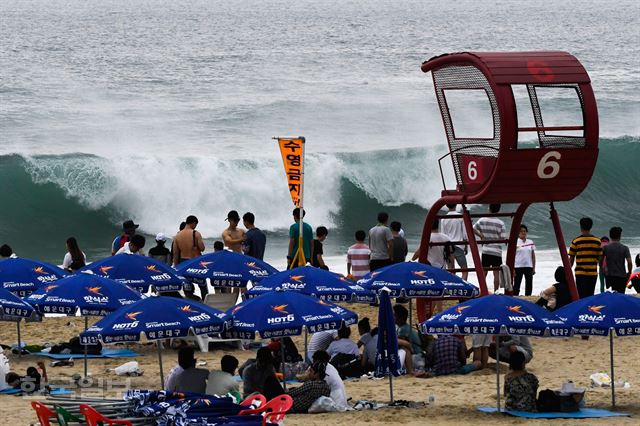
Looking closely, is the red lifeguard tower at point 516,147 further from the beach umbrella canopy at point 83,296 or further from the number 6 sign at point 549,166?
the beach umbrella canopy at point 83,296

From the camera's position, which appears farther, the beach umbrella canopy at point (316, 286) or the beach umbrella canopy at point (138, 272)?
the beach umbrella canopy at point (138, 272)

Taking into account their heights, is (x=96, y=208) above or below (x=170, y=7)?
below

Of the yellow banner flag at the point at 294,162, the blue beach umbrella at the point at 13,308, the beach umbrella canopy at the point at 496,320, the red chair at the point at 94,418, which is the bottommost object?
the red chair at the point at 94,418

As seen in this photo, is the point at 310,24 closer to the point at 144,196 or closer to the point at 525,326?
the point at 144,196

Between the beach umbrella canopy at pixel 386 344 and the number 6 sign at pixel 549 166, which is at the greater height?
the number 6 sign at pixel 549 166

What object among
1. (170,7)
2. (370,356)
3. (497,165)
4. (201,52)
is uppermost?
(170,7)

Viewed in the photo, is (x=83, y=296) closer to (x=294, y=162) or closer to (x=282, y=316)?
(x=282, y=316)

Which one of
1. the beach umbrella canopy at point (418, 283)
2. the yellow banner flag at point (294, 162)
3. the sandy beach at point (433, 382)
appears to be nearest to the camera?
the sandy beach at point (433, 382)

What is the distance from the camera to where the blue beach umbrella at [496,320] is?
1283cm

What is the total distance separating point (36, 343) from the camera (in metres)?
17.7

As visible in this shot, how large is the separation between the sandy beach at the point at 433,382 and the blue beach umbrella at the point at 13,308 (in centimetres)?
80

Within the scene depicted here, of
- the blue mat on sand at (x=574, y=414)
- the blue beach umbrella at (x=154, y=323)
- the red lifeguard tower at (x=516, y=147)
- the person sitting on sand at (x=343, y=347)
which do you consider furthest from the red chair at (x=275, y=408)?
the red lifeguard tower at (x=516, y=147)

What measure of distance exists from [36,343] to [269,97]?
3868 centimetres

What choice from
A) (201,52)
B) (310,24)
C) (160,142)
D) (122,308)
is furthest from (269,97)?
(122,308)
